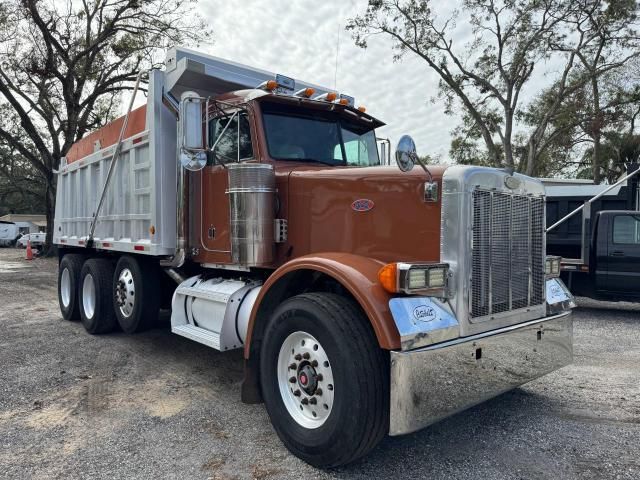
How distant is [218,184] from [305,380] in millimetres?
2307

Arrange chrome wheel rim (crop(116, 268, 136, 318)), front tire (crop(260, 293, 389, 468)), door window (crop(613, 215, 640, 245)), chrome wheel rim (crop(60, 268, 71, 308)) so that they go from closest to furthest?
front tire (crop(260, 293, 389, 468)) → chrome wheel rim (crop(116, 268, 136, 318)) → chrome wheel rim (crop(60, 268, 71, 308)) → door window (crop(613, 215, 640, 245))

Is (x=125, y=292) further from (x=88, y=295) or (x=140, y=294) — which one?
(x=88, y=295)

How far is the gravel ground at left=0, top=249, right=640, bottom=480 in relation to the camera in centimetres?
324

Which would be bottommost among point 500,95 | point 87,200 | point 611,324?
point 611,324

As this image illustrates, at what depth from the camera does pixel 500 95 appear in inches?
803

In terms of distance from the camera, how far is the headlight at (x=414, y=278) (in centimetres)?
303

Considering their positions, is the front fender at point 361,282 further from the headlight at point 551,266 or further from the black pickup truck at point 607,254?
the black pickup truck at point 607,254

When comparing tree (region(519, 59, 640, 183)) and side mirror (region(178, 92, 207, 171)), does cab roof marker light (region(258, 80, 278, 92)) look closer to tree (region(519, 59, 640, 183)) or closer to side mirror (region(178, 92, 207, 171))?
side mirror (region(178, 92, 207, 171))

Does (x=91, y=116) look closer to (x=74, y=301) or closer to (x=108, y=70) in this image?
(x=108, y=70)

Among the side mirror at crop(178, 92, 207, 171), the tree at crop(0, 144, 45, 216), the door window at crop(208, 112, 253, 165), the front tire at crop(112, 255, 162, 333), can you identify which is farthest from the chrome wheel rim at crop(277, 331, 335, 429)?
the tree at crop(0, 144, 45, 216)

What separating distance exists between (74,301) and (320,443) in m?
6.12

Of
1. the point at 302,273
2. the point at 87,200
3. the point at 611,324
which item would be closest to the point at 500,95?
the point at 611,324

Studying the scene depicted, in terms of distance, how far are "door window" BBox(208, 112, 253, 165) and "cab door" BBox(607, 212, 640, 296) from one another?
23.7 feet

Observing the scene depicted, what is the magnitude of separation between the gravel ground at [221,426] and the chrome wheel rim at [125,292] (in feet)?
1.73
